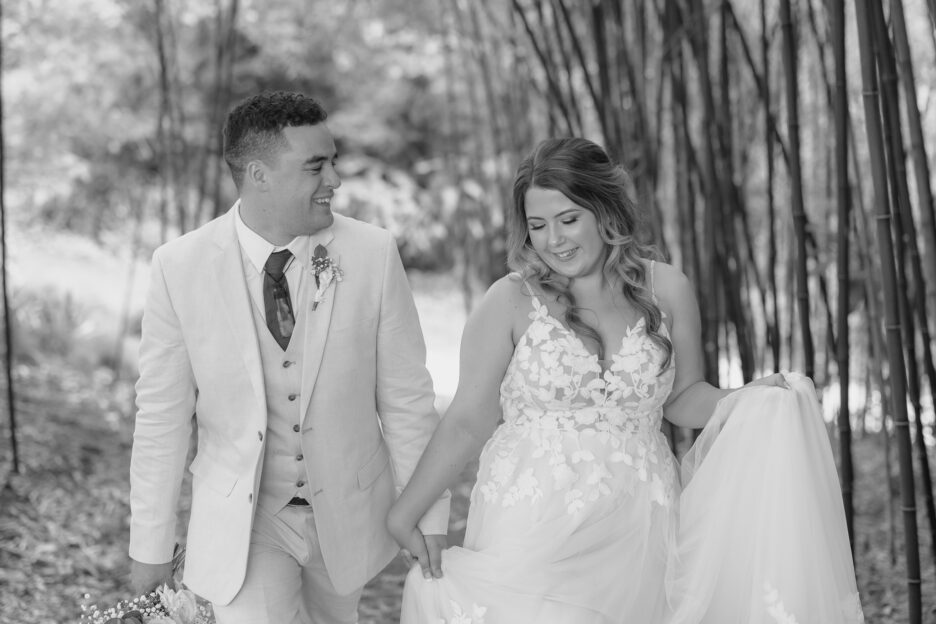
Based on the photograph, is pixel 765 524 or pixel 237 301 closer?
pixel 765 524

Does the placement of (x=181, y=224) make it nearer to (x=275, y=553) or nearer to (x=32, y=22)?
(x=32, y=22)

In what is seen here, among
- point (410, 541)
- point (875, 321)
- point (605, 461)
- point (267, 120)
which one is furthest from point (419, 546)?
point (875, 321)

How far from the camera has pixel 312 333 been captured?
6.46 ft

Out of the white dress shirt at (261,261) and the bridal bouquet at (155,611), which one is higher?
the white dress shirt at (261,261)

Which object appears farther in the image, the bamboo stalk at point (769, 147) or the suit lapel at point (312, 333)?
the bamboo stalk at point (769, 147)

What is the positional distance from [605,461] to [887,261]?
59cm

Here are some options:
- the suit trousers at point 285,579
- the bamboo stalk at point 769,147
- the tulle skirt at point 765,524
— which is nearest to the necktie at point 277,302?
the suit trousers at point 285,579

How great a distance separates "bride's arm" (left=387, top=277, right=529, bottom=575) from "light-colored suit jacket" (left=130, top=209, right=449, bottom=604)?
0.05 metres

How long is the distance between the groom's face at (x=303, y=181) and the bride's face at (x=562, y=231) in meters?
0.35

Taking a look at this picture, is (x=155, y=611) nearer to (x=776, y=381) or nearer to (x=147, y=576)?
(x=147, y=576)

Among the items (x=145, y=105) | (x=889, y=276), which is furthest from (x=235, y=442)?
(x=145, y=105)

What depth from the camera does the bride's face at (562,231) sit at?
1900 mm

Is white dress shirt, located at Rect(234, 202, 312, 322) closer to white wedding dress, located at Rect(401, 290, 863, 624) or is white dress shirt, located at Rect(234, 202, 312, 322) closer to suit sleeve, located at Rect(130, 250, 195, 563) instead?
suit sleeve, located at Rect(130, 250, 195, 563)

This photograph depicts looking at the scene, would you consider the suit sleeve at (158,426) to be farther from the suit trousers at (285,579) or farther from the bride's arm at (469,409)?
the bride's arm at (469,409)
